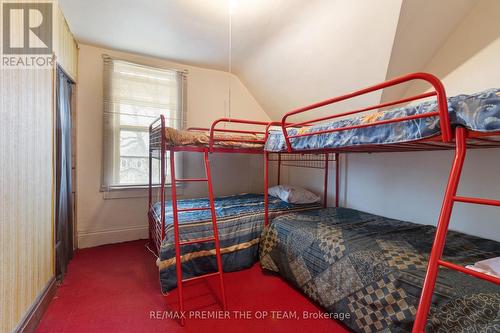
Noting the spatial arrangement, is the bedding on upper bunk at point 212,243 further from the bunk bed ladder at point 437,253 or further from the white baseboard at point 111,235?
the bunk bed ladder at point 437,253

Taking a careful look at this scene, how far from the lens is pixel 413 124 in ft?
3.66

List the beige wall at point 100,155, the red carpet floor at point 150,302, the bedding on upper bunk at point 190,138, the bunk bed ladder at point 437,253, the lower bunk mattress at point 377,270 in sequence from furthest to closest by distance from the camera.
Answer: the beige wall at point 100,155 → the bedding on upper bunk at point 190,138 → the red carpet floor at point 150,302 → the lower bunk mattress at point 377,270 → the bunk bed ladder at point 437,253

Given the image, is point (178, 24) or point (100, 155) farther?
point (100, 155)

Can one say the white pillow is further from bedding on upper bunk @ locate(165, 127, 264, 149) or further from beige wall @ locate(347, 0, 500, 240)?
bedding on upper bunk @ locate(165, 127, 264, 149)

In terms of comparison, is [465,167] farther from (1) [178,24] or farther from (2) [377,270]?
(1) [178,24]

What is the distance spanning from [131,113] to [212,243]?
1.96 metres

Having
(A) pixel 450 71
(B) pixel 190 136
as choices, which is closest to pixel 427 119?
(A) pixel 450 71

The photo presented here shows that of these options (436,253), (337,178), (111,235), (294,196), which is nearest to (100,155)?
(111,235)

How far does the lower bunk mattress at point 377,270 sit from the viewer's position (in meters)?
1.11

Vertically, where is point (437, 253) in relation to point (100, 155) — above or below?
below

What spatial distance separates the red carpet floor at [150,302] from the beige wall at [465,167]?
4.33 feet

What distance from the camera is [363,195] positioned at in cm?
274

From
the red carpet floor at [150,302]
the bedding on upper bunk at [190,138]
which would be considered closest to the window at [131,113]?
the red carpet floor at [150,302]

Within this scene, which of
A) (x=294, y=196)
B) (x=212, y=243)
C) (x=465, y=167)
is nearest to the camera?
(x=465, y=167)
